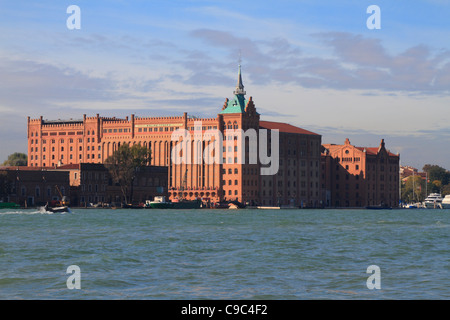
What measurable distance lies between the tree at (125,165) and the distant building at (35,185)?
10716mm

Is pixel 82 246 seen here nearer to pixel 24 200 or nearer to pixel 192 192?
pixel 24 200

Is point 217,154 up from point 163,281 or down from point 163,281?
up

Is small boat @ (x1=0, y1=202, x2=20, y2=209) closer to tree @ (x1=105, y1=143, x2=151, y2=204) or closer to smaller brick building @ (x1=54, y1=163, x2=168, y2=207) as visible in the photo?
smaller brick building @ (x1=54, y1=163, x2=168, y2=207)

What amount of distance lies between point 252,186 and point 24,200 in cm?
5460

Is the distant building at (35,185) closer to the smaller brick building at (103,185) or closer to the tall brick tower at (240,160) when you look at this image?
the smaller brick building at (103,185)

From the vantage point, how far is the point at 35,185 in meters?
A: 165

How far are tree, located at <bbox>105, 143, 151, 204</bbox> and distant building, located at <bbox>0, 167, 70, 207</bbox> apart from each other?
10.7m

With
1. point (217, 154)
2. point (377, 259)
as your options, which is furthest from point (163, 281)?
point (217, 154)

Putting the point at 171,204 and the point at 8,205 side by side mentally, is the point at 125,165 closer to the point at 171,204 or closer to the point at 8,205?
the point at 171,204

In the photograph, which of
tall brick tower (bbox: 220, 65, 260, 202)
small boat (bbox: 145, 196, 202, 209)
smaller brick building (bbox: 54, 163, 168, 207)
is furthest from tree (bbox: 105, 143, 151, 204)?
tall brick tower (bbox: 220, 65, 260, 202)

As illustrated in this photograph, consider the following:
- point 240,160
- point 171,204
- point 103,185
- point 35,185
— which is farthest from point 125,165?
point 240,160

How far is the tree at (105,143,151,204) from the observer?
176m

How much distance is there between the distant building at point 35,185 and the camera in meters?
163
